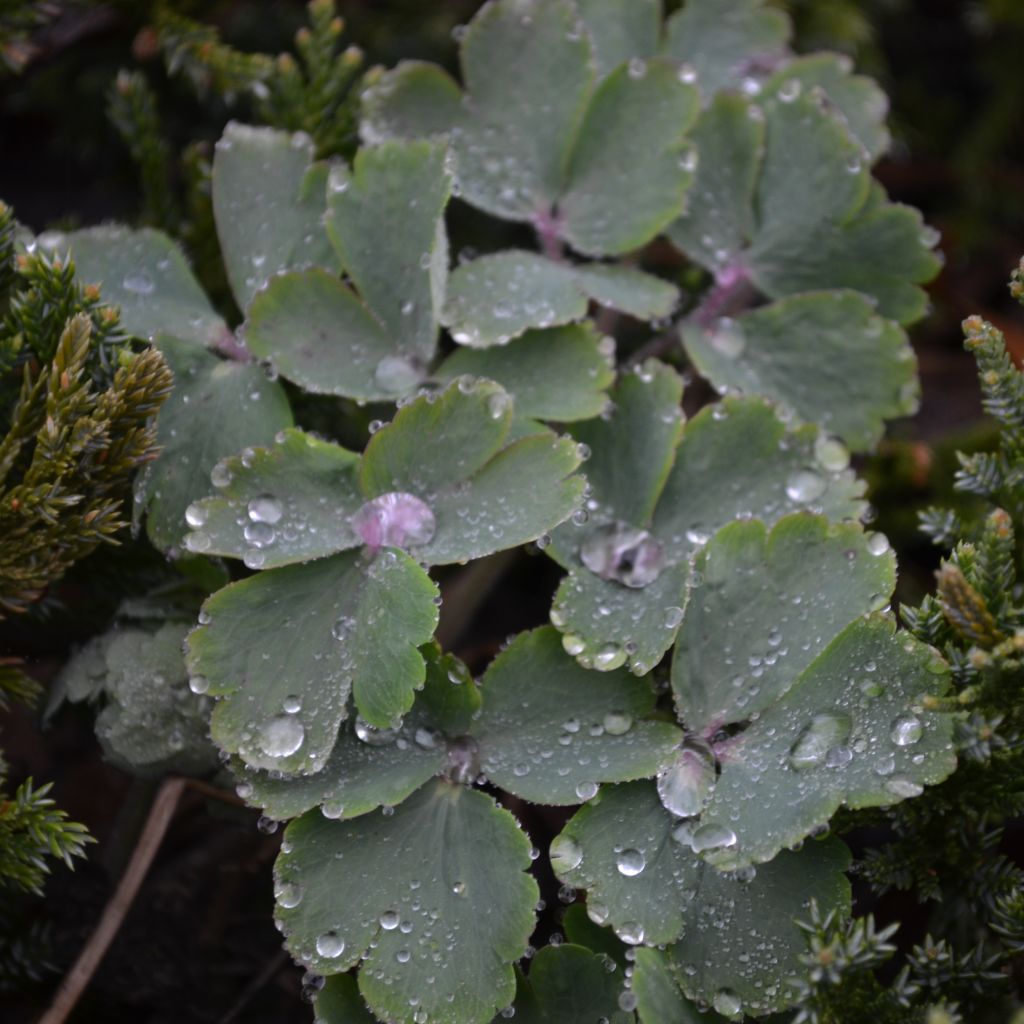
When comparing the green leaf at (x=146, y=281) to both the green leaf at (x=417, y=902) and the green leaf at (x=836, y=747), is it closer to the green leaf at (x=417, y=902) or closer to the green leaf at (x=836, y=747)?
the green leaf at (x=417, y=902)

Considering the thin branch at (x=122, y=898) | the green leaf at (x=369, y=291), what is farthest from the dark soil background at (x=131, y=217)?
the green leaf at (x=369, y=291)

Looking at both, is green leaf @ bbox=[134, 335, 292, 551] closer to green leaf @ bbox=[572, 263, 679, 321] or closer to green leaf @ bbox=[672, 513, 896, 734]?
green leaf @ bbox=[572, 263, 679, 321]

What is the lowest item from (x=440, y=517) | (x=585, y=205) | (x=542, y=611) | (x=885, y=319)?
(x=542, y=611)

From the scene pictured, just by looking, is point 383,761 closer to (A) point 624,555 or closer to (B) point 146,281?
(A) point 624,555

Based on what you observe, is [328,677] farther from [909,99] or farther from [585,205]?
[909,99]

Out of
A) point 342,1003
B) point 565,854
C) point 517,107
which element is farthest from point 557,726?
point 517,107

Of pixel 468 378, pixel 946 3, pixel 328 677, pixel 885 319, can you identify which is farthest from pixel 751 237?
pixel 946 3

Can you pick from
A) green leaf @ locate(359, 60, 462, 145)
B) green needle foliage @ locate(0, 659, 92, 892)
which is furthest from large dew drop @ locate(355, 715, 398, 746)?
green leaf @ locate(359, 60, 462, 145)
